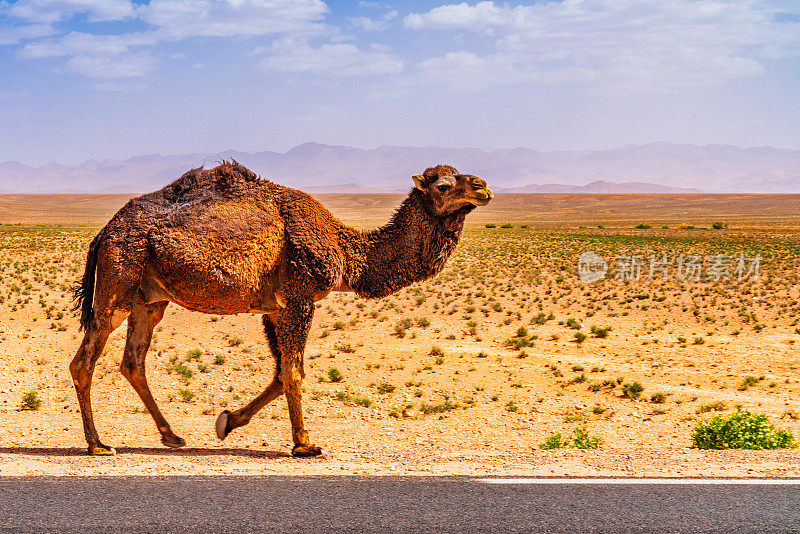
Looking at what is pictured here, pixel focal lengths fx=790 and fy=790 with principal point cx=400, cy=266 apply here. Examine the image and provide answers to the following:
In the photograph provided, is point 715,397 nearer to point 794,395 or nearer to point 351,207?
point 794,395

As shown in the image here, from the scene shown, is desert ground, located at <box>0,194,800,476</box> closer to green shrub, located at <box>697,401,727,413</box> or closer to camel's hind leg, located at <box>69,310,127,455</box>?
green shrub, located at <box>697,401,727,413</box>

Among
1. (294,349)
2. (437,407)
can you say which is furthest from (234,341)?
(294,349)

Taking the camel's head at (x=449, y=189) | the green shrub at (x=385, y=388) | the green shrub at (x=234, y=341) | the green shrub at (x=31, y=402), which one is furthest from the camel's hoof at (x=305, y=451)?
the green shrub at (x=234, y=341)

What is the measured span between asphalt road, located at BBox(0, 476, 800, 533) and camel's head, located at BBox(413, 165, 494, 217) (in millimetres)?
2711

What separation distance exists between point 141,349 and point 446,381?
7112 millimetres

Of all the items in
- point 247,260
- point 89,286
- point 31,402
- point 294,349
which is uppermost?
point 247,260

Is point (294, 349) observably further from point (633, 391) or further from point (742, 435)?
point (633, 391)

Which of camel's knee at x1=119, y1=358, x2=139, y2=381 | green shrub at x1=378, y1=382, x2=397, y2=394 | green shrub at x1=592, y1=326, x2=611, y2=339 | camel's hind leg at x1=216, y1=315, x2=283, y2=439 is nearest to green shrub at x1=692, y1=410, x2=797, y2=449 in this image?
camel's hind leg at x1=216, y1=315, x2=283, y2=439

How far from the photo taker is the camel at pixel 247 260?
24.0 feet

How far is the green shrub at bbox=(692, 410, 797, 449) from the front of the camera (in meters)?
8.46

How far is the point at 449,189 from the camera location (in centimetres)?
762

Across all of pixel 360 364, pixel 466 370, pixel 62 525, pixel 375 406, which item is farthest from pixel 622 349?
pixel 62 525

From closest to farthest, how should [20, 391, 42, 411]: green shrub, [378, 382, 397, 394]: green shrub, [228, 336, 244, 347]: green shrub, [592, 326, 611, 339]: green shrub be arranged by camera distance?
[20, 391, 42, 411]: green shrub < [378, 382, 397, 394]: green shrub < [228, 336, 244, 347]: green shrub < [592, 326, 611, 339]: green shrub

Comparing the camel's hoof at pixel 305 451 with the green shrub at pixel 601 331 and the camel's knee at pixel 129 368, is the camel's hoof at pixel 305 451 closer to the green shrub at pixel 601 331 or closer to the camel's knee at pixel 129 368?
the camel's knee at pixel 129 368
